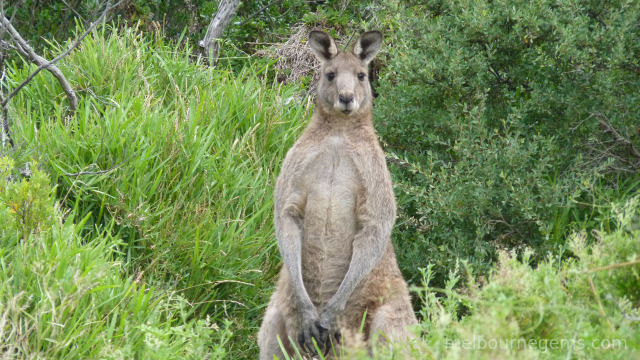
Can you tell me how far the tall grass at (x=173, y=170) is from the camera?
17.9 ft

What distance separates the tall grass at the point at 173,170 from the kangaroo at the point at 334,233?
2.21 ft

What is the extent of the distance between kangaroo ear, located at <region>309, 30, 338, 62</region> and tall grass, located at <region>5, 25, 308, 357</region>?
1323mm

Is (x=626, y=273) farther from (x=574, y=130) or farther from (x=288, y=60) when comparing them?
(x=288, y=60)

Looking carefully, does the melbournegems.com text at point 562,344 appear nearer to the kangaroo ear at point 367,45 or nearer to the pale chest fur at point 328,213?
the pale chest fur at point 328,213

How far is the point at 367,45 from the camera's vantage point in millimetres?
5449

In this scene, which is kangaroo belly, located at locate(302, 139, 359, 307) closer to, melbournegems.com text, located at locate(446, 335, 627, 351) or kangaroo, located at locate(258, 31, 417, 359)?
kangaroo, located at locate(258, 31, 417, 359)

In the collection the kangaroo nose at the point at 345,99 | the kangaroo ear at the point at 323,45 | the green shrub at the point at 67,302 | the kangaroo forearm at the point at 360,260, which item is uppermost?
the kangaroo ear at the point at 323,45

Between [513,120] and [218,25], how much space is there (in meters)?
4.17

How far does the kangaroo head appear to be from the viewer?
199 inches

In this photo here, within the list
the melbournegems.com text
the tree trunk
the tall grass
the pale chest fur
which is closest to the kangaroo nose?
the pale chest fur

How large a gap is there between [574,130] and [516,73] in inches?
24.8

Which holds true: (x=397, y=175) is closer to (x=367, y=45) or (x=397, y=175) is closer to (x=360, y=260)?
(x=367, y=45)

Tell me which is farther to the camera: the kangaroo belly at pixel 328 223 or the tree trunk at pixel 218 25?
the tree trunk at pixel 218 25

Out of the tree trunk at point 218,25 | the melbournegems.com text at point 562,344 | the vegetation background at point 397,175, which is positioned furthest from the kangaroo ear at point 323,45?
the tree trunk at point 218,25
